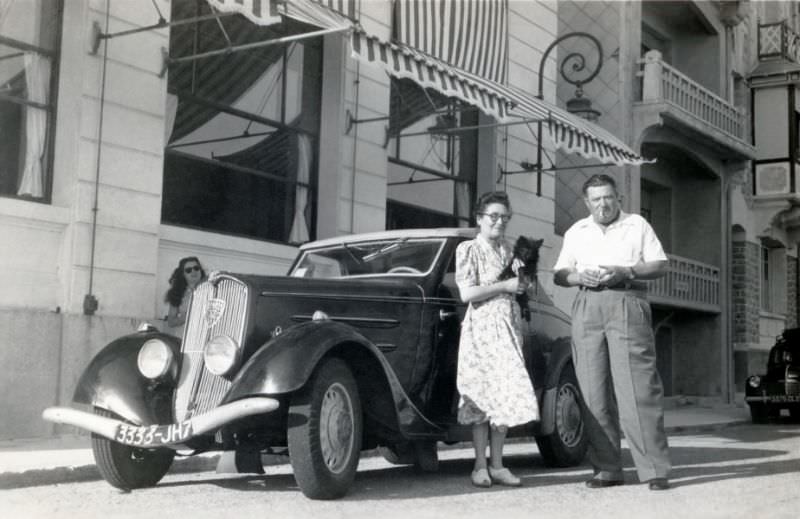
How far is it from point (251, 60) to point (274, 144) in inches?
41.4

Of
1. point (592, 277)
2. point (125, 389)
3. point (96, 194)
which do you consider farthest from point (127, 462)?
point (96, 194)

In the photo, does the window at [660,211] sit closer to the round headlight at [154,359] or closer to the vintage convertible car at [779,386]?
the vintage convertible car at [779,386]

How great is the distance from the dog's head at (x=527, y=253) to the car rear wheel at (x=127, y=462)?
2531 millimetres

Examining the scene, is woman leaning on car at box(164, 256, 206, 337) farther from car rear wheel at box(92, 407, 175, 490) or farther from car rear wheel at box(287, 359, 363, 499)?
car rear wheel at box(287, 359, 363, 499)

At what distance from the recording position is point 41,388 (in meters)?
→ 8.88

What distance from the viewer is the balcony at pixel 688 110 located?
19438 millimetres

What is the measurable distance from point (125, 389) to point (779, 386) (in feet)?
43.1

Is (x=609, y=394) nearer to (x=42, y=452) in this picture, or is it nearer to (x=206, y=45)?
(x=42, y=452)

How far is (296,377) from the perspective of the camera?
5309 mm

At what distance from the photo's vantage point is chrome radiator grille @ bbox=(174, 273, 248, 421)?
18.8 ft

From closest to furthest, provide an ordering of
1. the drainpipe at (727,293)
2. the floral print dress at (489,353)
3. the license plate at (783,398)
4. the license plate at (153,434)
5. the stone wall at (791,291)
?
the license plate at (153,434)
the floral print dress at (489,353)
the license plate at (783,398)
the drainpipe at (727,293)
the stone wall at (791,291)

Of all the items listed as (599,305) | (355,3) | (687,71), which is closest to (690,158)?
(687,71)

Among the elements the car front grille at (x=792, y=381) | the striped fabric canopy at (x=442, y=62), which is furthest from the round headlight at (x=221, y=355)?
the car front grille at (x=792, y=381)

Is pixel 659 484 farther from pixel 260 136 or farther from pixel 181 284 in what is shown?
pixel 260 136
